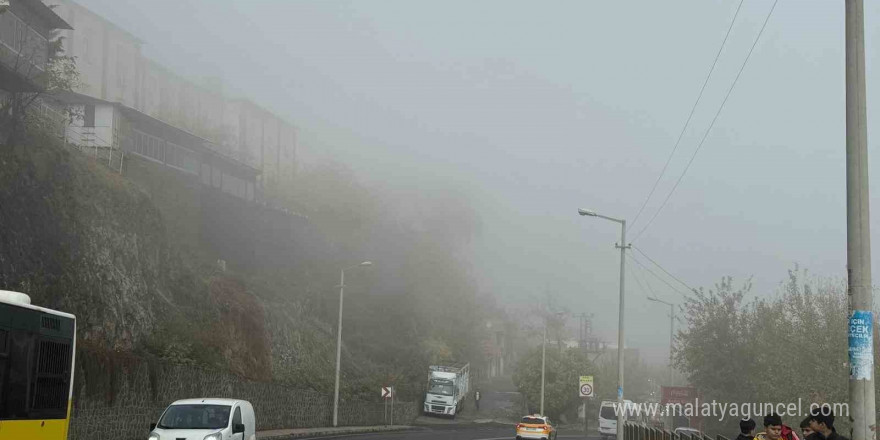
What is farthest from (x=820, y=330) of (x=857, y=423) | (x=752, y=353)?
(x=857, y=423)

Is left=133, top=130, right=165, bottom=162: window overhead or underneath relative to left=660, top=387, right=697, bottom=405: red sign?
overhead

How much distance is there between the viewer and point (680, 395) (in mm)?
51875

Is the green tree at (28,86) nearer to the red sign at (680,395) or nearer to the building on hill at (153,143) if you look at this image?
the building on hill at (153,143)

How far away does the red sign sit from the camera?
51.2 m

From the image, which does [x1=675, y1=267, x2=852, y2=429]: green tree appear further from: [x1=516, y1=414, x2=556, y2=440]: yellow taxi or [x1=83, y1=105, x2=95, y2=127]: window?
[x1=83, y1=105, x2=95, y2=127]: window

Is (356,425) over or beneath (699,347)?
beneath

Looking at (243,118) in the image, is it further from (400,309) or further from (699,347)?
(699,347)

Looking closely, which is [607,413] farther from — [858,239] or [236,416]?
[858,239]

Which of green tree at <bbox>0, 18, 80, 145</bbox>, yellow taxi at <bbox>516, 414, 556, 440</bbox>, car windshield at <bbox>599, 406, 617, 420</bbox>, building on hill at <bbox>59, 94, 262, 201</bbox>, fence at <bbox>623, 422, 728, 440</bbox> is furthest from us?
car windshield at <bbox>599, 406, 617, 420</bbox>

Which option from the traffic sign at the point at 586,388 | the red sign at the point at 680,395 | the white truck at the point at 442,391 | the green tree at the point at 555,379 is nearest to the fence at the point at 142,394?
the traffic sign at the point at 586,388

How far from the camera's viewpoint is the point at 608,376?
107 m

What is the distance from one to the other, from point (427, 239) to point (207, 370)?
2923 inches

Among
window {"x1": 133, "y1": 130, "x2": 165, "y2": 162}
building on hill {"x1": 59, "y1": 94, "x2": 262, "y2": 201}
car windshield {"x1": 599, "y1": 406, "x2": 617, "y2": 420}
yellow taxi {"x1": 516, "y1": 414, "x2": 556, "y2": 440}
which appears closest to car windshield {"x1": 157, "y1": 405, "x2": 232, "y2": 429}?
yellow taxi {"x1": 516, "y1": 414, "x2": 556, "y2": 440}

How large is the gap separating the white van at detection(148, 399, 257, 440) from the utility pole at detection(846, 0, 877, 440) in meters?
12.8
